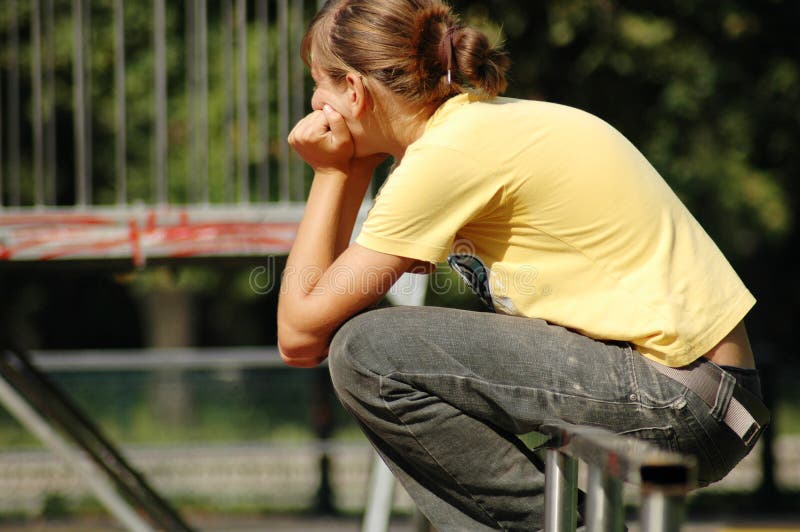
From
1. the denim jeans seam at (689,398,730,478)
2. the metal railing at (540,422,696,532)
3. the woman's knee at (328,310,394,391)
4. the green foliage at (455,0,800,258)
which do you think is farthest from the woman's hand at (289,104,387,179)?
the green foliage at (455,0,800,258)

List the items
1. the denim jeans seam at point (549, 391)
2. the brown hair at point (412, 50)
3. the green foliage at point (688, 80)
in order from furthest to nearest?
1. the green foliage at point (688, 80)
2. the brown hair at point (412, 50)
3. the denim jeans seam at point (549, 391)

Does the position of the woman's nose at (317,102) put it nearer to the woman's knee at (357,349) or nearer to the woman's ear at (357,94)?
the woman's ear at (357,94)

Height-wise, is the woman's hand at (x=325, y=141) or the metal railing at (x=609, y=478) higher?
the woman's hand at (x=325, y=141)

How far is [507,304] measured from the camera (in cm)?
205

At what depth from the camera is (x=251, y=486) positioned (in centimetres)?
667

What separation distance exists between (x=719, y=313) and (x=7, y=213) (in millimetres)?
2399

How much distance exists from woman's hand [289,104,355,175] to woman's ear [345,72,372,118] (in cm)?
6

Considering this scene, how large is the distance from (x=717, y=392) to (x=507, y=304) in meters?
0.42

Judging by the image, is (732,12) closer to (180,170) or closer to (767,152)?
(767,152)

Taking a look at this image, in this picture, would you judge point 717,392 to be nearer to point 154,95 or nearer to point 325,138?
point 325,138

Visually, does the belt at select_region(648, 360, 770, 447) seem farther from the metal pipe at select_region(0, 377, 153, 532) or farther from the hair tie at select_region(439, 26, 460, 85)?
the metal pipe at select_region(0, 377, 153, 532)

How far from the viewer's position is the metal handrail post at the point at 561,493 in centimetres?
174

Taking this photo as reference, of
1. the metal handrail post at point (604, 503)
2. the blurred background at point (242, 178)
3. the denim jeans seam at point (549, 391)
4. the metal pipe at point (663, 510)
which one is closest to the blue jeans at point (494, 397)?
the denim jeans seam at point (549, 391)

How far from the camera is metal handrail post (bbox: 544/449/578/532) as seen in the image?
174cm
